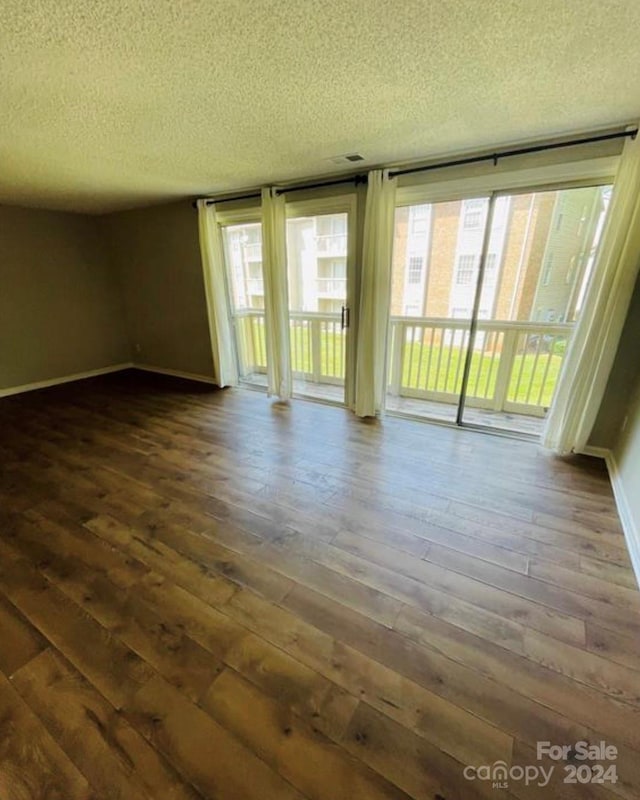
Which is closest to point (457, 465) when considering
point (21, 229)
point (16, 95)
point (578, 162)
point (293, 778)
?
point (293, 778)

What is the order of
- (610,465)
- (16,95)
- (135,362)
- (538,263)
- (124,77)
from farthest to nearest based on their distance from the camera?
(135,362)
(538,263)
(610,465)
(16,95)
(124,77)

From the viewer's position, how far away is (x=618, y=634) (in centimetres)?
140

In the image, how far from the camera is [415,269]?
3.80 meters

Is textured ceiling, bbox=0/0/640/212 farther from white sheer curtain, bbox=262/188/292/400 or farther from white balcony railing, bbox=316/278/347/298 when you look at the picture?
white balcony railing, bbox=316/278/347/298

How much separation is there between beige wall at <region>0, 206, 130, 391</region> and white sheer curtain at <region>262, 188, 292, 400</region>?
310 cm

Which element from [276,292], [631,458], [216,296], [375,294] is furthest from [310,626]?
[216,296]

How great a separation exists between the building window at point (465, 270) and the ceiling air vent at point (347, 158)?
1491 millimetres

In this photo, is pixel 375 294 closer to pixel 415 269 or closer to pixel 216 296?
pixel 415 269

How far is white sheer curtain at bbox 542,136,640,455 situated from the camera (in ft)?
7.00

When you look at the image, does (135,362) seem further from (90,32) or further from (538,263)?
(538,263)

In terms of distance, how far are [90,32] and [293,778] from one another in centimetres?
256

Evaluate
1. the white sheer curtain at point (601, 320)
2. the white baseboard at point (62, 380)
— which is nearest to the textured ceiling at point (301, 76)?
the white sheer curtain at point (601, 320)

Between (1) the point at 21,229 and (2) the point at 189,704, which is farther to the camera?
(1) the point at 21,229

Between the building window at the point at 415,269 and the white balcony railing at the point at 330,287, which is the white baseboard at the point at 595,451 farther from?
the white balcony railing at the point at 330,287
